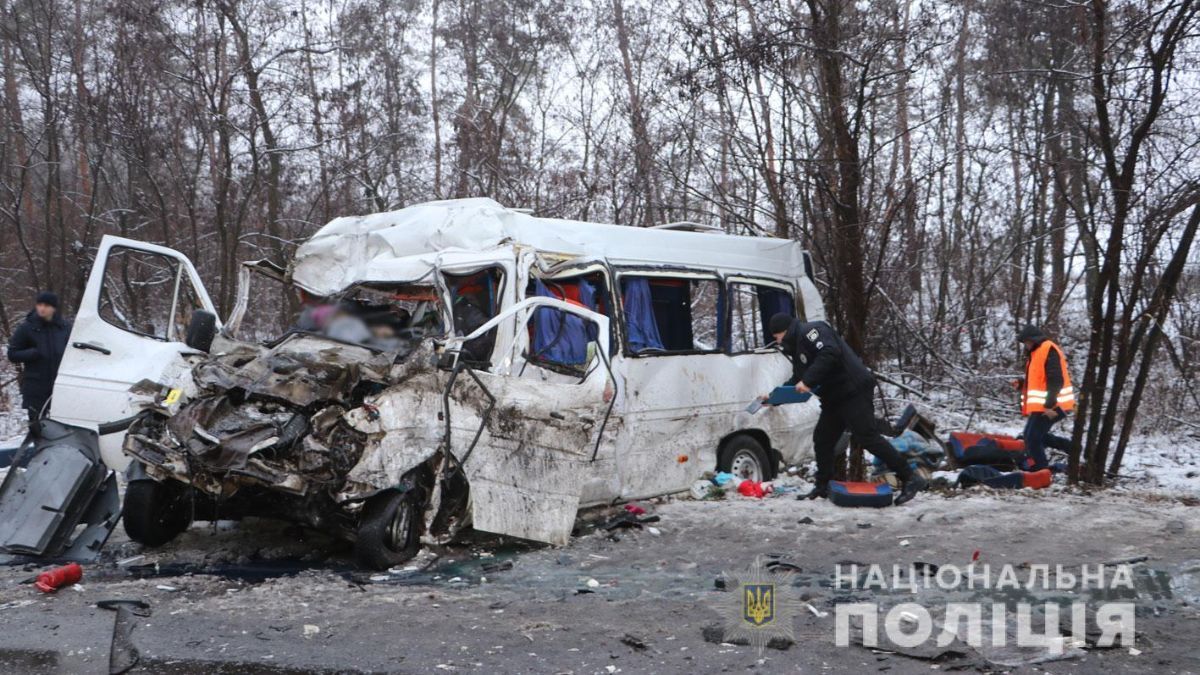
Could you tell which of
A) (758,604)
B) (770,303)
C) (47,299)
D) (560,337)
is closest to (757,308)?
(770,303)

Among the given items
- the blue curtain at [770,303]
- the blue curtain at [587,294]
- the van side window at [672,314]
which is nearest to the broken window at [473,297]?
the blue curtain at [587,294]

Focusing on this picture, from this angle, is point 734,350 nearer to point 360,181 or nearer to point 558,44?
point 360,181

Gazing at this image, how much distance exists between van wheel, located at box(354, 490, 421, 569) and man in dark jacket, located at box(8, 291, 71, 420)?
15.0 feet

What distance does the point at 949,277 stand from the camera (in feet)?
51.9

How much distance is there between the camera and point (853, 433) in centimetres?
766

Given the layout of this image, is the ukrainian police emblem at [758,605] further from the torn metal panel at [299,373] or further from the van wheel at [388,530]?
the torn metal panel at [299,373]

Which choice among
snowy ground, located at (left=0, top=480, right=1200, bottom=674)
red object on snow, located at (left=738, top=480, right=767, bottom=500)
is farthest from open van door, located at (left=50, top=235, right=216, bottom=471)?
red object on snow, located at (left=738, top=480, right=767, bottom=500)

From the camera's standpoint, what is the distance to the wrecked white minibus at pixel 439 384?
5633 mm

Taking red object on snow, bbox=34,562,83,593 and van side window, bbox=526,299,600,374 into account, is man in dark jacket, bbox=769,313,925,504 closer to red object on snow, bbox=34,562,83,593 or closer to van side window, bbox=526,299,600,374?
van side window, bbox=526,299,600,374

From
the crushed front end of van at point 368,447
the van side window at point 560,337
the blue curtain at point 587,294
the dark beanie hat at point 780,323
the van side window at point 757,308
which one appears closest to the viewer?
the crushed front end of van at point 368,447

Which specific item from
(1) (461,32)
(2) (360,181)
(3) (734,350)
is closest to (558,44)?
(1) (461,32)

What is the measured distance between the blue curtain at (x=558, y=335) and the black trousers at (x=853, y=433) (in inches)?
84.3

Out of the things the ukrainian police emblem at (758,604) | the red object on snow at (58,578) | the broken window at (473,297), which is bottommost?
the ukrainian police emblem at (758,604)

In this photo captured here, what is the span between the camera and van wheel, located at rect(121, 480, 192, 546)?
6.12 m
